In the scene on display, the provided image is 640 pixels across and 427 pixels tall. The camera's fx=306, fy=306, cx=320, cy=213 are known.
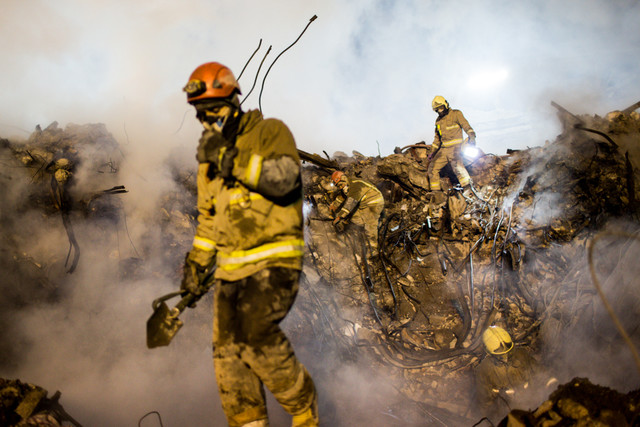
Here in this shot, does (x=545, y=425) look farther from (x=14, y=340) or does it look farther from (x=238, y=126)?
(x=14, y=340)

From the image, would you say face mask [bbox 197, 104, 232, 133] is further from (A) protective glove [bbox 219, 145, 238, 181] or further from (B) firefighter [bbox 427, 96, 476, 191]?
(B) firefighter [bbox 427, 96, 476, 191]

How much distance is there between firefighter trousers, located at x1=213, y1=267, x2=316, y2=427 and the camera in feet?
5.90

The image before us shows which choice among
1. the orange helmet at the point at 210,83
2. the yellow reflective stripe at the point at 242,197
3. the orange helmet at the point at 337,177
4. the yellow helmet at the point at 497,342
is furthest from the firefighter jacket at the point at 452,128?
the yellow reflective stripe at the point at 242,197

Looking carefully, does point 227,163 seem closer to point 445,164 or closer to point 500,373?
point 500,373

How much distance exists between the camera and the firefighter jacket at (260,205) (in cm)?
181

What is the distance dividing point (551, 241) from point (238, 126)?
711 cm

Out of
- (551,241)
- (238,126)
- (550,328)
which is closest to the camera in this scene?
(238,126)

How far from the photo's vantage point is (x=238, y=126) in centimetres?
210

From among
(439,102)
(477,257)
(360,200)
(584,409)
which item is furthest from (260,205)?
(439,102)

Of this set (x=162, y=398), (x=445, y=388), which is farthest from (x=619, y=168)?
(x=162, y=398)

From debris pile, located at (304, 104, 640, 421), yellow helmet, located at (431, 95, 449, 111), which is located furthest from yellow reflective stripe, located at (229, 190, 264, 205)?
yellow helmet, located at (431, 95, 449, 111)

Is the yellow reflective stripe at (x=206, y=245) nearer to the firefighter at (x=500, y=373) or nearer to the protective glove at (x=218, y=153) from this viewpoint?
the protective glove at (x=218, y=153)

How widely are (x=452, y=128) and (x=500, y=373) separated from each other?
5.14m

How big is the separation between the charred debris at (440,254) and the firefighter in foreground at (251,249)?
3.94 m
